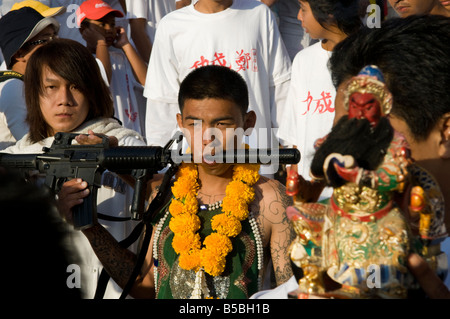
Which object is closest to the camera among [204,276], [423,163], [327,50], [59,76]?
[423,163]

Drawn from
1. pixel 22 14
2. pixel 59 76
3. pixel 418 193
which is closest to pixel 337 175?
pixel 418 193

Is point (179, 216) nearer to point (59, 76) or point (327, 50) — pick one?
point (59, 76)

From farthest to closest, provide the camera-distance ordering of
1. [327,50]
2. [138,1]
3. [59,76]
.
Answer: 1. [138,1]
2. [327,50]
3. [59,76]

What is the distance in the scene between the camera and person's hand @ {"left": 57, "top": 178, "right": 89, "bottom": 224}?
10.1 ft

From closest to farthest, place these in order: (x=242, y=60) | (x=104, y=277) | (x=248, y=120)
A: (x=104, y=277) < (x=248, y=120) < (x=242, y=60)

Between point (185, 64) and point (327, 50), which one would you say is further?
point (185, 64)

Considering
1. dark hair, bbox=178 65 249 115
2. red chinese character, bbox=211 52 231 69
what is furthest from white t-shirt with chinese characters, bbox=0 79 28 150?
dark hair, bbox=178 65 249 115

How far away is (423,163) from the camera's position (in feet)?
6.19

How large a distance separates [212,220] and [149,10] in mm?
3445

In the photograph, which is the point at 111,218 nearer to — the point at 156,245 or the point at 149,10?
the point at 156,245

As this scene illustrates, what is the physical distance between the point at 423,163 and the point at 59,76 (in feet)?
7.94

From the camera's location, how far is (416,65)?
5.98 feet

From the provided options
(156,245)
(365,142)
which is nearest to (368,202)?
(365,142)

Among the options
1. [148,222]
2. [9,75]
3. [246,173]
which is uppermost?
[9,75]
